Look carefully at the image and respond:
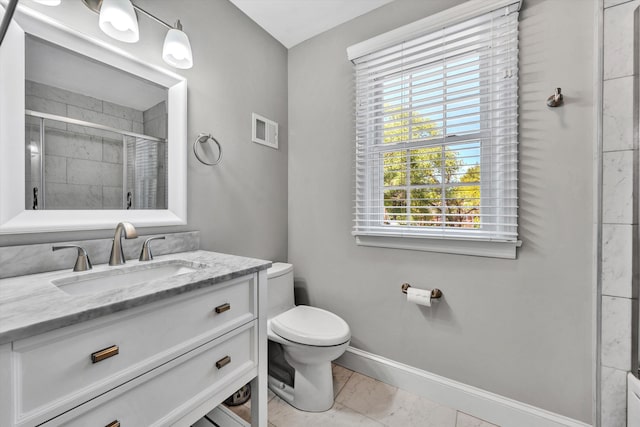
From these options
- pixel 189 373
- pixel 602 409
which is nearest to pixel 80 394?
pixel 189 373

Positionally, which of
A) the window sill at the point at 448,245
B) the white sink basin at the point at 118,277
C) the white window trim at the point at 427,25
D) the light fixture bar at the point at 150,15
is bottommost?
the white sink basin at the point at 118,277

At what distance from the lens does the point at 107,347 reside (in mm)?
683

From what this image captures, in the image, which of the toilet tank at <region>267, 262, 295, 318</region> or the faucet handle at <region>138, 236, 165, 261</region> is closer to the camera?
the faucet handle at <region>138, 236, 165, 261</region>

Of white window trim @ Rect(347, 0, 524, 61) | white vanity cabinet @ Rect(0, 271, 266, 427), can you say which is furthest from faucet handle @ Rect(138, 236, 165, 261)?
white window trim @ Rect(347, 0, 524, 61)

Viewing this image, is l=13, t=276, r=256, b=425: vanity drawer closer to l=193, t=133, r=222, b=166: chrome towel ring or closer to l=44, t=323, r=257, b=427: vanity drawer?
l=44, t=323, r=257, b=427: vanity drawer

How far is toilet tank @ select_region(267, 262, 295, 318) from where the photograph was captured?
1.70m

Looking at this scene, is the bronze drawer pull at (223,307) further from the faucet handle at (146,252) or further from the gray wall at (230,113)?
the gray wall at (230,113)

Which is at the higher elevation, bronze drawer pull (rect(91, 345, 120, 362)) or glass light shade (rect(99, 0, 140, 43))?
glass light shade (rect(99, 0, 140, 43))

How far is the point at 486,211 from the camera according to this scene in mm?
1413

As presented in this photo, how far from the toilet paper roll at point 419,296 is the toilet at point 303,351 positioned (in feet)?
1.35

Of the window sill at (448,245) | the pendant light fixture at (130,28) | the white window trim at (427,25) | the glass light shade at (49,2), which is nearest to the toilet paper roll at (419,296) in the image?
the window sill at (448,245)

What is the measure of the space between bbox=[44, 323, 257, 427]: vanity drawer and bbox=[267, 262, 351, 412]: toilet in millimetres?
362

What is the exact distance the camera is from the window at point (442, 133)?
135cm

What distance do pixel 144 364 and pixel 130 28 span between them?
1.30 meters
